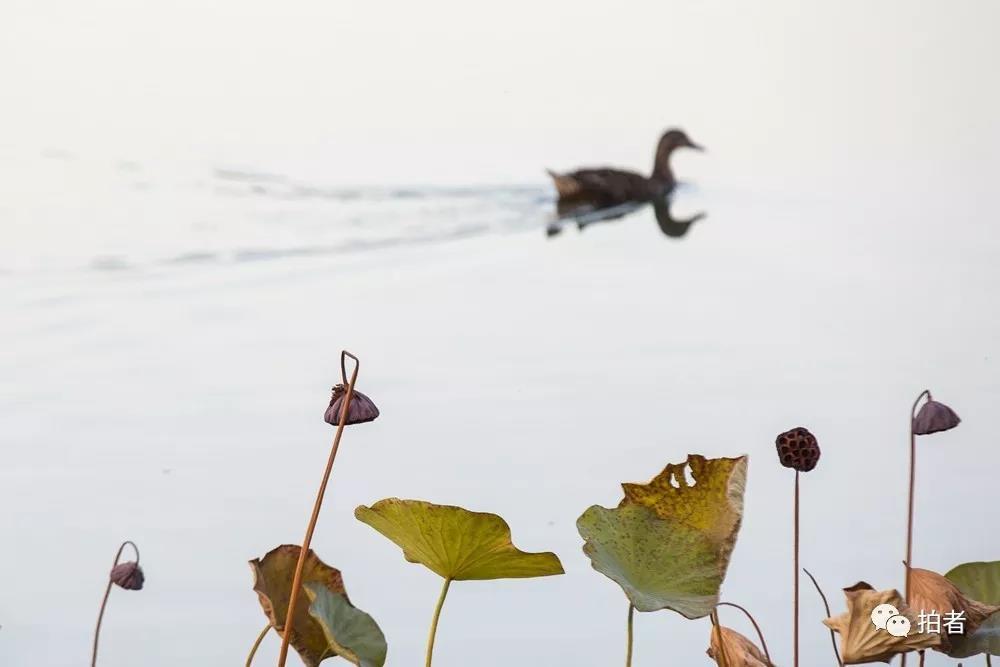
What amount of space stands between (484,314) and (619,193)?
0.31 meters

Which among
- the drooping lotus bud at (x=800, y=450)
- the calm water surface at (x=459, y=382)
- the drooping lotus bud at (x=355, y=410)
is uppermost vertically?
the calm water surface at (x=459, y=382)

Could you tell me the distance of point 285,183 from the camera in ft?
5.75

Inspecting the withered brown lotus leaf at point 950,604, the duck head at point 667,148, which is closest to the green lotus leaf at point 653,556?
the withered brown lotus leaf at point 950,604

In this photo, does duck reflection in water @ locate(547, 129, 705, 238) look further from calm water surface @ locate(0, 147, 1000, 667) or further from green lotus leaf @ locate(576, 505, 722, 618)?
green lotus leaf @ locate(576, 505, 722, 618)

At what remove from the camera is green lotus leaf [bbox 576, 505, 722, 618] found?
629mm

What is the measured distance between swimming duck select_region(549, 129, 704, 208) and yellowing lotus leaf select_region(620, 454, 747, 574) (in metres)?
1.16

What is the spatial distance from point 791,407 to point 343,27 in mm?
801

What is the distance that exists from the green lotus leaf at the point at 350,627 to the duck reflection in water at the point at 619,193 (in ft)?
3.94

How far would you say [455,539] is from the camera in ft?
2.03

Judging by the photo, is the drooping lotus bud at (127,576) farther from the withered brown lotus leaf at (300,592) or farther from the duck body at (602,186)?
the duck body at (602,186)

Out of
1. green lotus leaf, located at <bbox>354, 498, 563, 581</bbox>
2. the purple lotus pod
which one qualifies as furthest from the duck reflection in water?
green lotus leaf, located at <bbox>354, 498, 563, 581</bbox>

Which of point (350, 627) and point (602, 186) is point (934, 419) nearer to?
point (350, 627)

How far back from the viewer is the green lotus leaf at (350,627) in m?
0.58

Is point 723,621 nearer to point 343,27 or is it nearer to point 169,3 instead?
point 343,27
